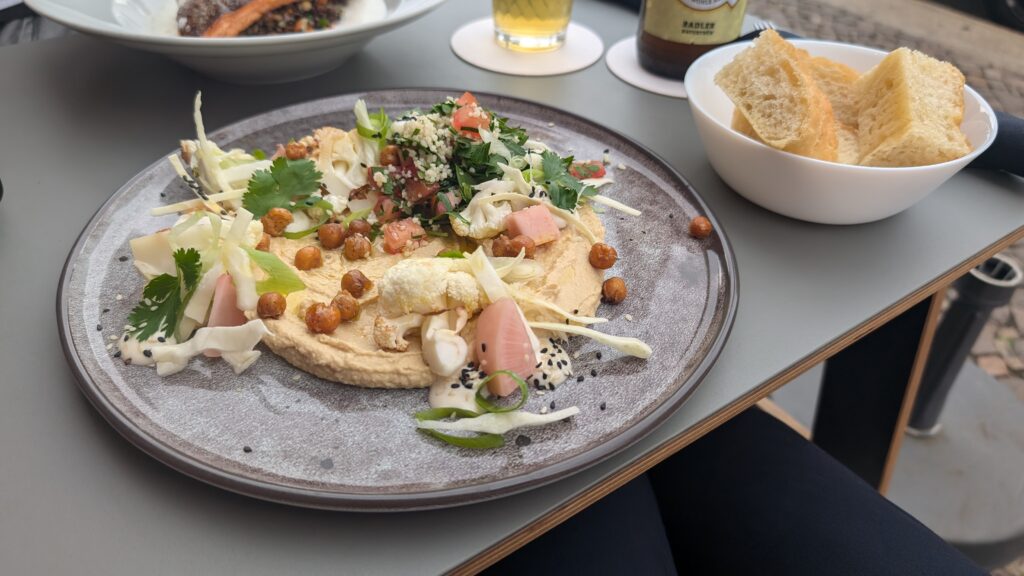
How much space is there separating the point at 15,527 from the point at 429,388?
478 millimetres

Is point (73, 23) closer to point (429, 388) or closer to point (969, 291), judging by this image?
point (429, 388)

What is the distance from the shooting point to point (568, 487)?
32.4 inches

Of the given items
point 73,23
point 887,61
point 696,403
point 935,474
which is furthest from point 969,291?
point 73,23

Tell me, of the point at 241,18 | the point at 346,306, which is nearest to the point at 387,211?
the point at 346,306

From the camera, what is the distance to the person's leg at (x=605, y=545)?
1008 millimetres

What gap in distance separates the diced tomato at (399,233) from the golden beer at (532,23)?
2.81 ft

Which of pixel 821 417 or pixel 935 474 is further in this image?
pixel 935 474

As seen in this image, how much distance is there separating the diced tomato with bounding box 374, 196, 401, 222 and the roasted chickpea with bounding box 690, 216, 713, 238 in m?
0.49

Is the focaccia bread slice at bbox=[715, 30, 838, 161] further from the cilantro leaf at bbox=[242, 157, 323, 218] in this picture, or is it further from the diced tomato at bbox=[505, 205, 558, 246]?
the cilantro leaf at bbox=[242, 157, 323, 218]

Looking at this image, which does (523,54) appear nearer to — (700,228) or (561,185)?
(561,185)

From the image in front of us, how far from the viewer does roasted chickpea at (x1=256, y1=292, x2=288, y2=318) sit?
95cm

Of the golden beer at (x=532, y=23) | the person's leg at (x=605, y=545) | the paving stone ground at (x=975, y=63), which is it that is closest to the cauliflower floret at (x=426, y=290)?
the person's leg at (x=605, y=545)

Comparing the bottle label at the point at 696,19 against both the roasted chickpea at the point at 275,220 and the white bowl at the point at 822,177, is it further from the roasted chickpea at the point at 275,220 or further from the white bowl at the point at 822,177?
the roasted chickpea at the point at 275,220

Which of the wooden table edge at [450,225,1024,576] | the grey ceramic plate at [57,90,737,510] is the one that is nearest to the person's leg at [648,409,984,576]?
the wooden table edge at [450,225,1024,576]
